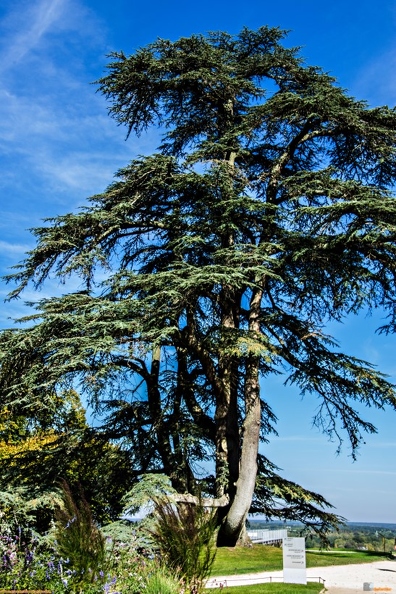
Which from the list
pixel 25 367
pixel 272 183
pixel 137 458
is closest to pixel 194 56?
pixel 272 183

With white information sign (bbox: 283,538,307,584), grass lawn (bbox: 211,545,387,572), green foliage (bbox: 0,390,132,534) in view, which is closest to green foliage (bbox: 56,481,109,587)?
white information sign (bbox: 283,538,307,584)

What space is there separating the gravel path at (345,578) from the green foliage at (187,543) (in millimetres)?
1754

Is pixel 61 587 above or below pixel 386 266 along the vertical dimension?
below

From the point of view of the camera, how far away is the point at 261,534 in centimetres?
1992

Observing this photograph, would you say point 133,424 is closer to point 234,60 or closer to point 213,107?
point 213,107

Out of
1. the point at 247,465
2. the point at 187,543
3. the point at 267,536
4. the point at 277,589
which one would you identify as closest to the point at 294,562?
the point at 277,589

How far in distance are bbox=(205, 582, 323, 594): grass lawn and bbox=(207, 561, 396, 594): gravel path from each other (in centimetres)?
21

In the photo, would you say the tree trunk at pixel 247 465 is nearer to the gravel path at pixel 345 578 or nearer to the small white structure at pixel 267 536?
the gravel path at pixel 345 578

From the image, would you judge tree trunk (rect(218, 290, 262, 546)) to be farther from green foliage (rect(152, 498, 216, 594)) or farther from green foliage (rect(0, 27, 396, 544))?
green foliage (rect(152, 498, 216, 594))

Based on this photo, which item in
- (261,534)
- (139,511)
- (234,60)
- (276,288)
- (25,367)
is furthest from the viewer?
(261,534)

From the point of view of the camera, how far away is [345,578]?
11.7m

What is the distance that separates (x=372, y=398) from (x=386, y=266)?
3.20m

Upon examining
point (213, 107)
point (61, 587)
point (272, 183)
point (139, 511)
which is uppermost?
point (213, 107)

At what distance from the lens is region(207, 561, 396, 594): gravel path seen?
10.2m
